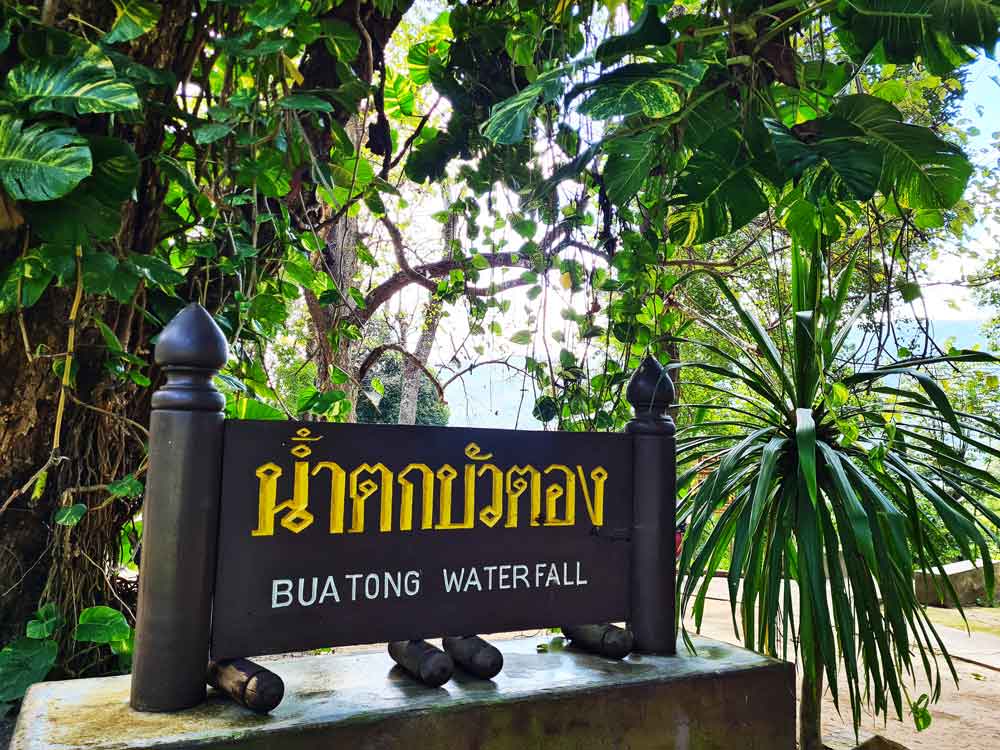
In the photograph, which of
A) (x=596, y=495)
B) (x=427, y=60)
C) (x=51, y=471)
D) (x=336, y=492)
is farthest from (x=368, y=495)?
(x=427, y=60)

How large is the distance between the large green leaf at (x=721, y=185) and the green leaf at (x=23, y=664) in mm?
1385

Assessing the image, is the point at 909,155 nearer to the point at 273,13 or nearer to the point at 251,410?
the point at 273,13

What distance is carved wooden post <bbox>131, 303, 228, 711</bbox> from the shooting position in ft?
3.34

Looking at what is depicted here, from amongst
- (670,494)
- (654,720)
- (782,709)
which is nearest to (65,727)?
(654,720)

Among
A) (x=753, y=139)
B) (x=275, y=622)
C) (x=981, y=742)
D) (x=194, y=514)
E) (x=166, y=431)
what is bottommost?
(x=981, y=742)

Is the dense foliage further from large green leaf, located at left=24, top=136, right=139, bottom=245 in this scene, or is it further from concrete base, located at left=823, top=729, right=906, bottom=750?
concrete base, located at left=823, top=729, right=906, bottom=750

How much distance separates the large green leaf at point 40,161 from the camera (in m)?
1.04

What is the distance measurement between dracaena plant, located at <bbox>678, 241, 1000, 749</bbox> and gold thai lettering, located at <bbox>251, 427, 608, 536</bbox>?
2.01 feet

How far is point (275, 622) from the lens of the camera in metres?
1.08

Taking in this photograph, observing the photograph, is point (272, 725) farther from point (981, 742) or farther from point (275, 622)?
point (981, 742)

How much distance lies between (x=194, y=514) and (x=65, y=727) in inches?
12.0

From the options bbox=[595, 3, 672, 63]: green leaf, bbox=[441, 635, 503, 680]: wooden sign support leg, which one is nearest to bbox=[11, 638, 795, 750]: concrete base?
bbox=[441, 635, 503, 680]: wooden sign support leg

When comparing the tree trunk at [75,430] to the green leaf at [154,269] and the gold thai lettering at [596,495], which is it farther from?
the gold thai lettering at [596,495]

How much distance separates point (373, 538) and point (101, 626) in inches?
21.1
